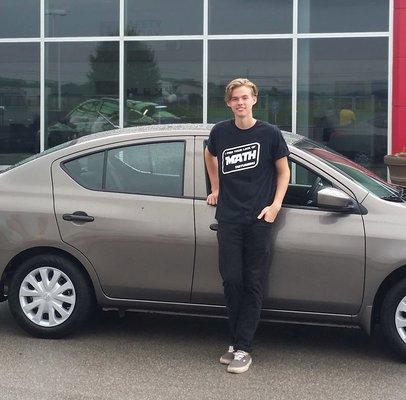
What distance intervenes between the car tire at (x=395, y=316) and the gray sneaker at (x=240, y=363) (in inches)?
36.3

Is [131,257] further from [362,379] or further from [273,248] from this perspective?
[362,379]

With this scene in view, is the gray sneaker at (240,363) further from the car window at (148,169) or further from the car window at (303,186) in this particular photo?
the car window at (148,169)

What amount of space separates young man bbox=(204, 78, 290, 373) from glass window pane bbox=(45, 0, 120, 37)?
8.10m

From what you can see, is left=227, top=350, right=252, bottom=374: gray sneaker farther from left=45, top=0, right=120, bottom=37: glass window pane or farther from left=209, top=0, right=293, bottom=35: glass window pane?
left=45, top=0, right=120, bottom=37: glass window pane

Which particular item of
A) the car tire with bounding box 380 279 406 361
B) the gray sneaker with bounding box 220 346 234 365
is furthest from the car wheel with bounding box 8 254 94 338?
the car tire with bounding box 380 279 406 361

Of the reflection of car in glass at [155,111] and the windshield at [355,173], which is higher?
the reflection of car in glass at [155,111]

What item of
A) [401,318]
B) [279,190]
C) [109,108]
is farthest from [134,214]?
[109,108]

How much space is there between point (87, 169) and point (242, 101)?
130 centimetres

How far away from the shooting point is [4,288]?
18.3ft

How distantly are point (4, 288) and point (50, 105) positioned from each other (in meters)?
7.75

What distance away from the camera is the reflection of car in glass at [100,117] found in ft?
41.1

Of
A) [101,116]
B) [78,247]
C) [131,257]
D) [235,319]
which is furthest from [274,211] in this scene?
[101,116]

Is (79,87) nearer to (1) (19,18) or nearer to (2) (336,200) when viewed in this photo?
(1) (19,18)

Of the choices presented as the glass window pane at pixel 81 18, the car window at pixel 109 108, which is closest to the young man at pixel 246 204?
the car window at pixel 109 108
